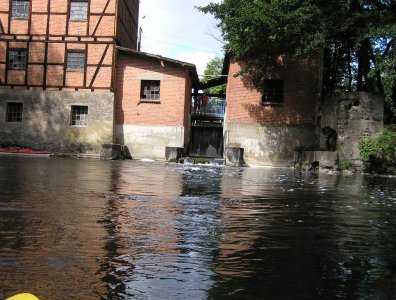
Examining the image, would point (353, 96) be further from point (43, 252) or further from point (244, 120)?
point (43, 252)

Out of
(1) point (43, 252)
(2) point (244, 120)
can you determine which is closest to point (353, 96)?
(2) point (244, 120)

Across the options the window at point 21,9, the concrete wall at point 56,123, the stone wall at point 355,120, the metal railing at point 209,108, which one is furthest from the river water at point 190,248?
the metal railing at point 209,108

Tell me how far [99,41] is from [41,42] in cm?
330

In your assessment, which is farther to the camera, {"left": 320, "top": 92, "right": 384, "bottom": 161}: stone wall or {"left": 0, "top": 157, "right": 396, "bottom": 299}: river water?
{"left": 320, "top": 92, "right": 384, "bottom": 161}: stone wall

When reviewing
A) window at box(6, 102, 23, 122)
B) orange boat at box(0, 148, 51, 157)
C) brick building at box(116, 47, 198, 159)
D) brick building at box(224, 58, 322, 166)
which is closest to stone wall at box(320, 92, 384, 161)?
brick building at box(224, 58, 322, 166)

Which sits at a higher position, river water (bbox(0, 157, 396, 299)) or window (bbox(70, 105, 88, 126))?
window (bbox(70, 105, 88, 126))

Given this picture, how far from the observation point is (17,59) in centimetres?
2489

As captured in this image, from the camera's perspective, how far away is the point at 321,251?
407cm

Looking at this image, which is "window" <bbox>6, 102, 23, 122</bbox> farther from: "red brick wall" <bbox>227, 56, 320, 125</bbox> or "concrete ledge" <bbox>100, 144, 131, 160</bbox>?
"red brick wall" <bbox>227, 56, 320, 125</bbox>

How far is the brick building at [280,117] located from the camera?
74.0 feet

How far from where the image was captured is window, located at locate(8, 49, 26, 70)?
24.8 meters

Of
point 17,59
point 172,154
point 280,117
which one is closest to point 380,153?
point 280,117

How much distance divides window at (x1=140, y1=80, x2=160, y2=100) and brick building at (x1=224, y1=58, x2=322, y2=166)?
4517mm

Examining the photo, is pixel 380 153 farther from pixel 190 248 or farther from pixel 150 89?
pixel 190 248
